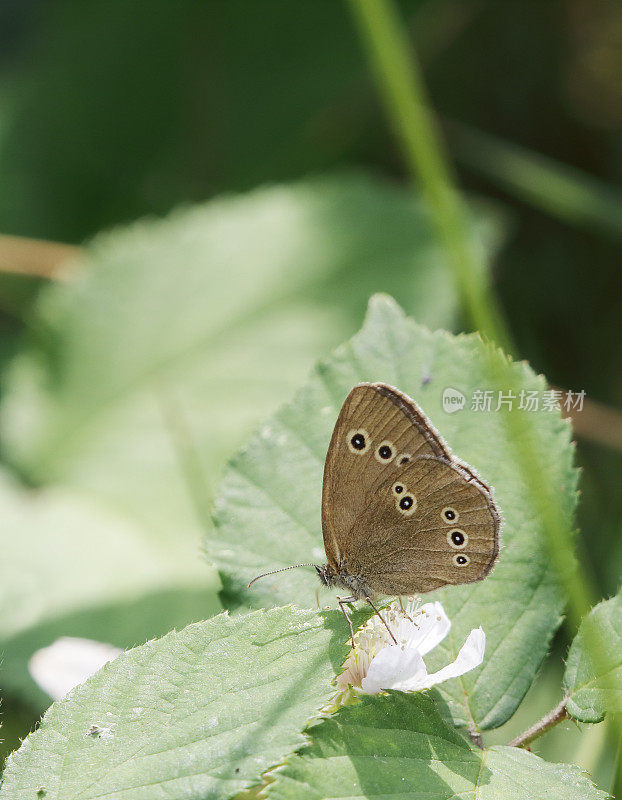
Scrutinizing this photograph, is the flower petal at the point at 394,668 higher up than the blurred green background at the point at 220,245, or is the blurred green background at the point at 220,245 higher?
the blurred green background at the point at 220,245

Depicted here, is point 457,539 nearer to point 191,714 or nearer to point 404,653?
point 404,653

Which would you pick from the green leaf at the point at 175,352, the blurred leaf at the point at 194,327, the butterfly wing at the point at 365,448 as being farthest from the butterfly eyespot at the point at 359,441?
the blurred leaf at the point at 194,327

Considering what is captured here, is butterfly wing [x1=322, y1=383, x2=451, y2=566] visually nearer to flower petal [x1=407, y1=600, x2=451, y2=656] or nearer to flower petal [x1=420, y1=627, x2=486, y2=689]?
flower petal [x1=407, y1=600, x2=451, y2=656]

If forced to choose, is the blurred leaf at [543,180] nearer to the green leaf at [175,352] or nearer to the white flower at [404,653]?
the green leaf at [175,352]

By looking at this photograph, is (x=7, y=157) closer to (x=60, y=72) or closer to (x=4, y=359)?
(x=60, y=72)

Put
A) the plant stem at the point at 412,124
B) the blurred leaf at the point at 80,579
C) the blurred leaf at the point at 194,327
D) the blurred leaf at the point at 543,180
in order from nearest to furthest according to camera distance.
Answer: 1. the plant stem at the point at 412,124
2. the blurred leaf at the point at 80,579
3. the blurred leaf at the point at 194,327
4. the blurred leaf at the point at 543,180

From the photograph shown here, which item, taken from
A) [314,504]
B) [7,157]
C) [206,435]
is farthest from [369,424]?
[7,157]
